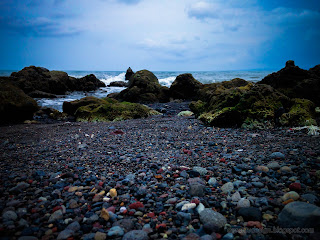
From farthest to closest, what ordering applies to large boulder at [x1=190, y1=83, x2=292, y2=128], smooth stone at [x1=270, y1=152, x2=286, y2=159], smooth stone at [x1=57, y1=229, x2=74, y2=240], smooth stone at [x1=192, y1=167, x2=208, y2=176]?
large boulder at [x1=190, y1=83, x2=292, y2=128]
smooth stone at [x1=270, y1=152, x2=286, y2=159]
smooth stone at [x1=192, y1=167, x2=208, y2=176]
smooth stone at [x1=57, y1=229, x2=74, y2=240]

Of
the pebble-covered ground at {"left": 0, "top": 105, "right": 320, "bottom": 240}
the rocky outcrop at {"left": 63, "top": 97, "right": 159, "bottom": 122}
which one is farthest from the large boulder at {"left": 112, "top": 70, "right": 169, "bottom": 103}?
the pebble-covered ground at {"left": 0, "top": 105, "right": 320, "bottom": 240}

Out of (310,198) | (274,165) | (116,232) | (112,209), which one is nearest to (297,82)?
(274,165)

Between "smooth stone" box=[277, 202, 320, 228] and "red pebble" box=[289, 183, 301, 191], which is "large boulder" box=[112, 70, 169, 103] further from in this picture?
"smooth stone" box=[277, 202, 320, 228]

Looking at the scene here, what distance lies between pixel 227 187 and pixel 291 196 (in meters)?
0.68

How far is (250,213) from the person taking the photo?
188cm

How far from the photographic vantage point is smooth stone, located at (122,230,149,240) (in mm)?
1697

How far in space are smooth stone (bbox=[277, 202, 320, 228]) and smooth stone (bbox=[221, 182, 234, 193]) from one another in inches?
25.5

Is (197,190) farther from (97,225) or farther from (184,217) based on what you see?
(97,225)

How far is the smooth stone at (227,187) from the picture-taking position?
2.38m

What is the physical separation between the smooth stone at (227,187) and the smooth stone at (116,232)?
1354 mm

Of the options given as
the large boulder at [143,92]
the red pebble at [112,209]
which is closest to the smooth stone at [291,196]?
the red pebble at [112,209]

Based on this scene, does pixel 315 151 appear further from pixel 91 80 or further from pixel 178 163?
pixel 91 80

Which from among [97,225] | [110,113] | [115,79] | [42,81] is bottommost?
[97,225]

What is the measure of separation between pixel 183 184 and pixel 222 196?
55cm
